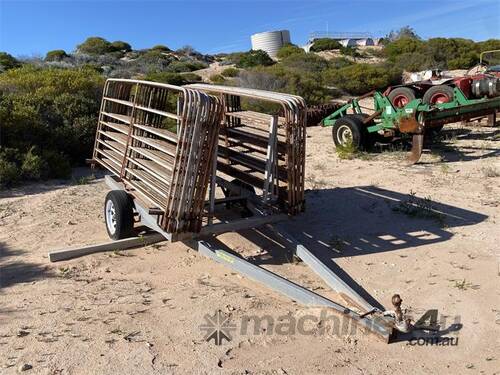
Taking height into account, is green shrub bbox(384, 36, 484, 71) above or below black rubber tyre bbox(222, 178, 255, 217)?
above

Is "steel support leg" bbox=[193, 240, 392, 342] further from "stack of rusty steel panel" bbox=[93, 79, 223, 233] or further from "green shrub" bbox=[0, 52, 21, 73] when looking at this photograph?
"green shrub" bbox=[0, 52, 21, 73]

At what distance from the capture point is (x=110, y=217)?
18.2 ft

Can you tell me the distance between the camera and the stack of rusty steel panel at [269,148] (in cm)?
472

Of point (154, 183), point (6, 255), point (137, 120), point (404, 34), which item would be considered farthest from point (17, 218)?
point (404, 34)

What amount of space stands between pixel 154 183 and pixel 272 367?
245cm

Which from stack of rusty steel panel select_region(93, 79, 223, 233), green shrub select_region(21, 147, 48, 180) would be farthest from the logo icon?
green shrub select_region(21, 147, 48, 180)

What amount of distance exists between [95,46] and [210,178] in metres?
39.6

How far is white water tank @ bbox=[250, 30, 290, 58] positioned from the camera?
56.3m

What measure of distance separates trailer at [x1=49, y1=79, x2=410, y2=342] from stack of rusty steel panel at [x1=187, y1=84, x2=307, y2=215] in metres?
0.01

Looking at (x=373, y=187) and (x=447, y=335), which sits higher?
(x=373, y=187)

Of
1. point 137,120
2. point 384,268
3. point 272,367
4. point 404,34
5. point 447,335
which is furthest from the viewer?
point 404,34

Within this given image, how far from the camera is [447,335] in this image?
345 cm

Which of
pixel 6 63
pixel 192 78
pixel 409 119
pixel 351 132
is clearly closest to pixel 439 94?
Answer: pixel 351 132

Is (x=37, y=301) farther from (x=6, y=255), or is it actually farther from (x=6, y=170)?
(x=6, y=170)
